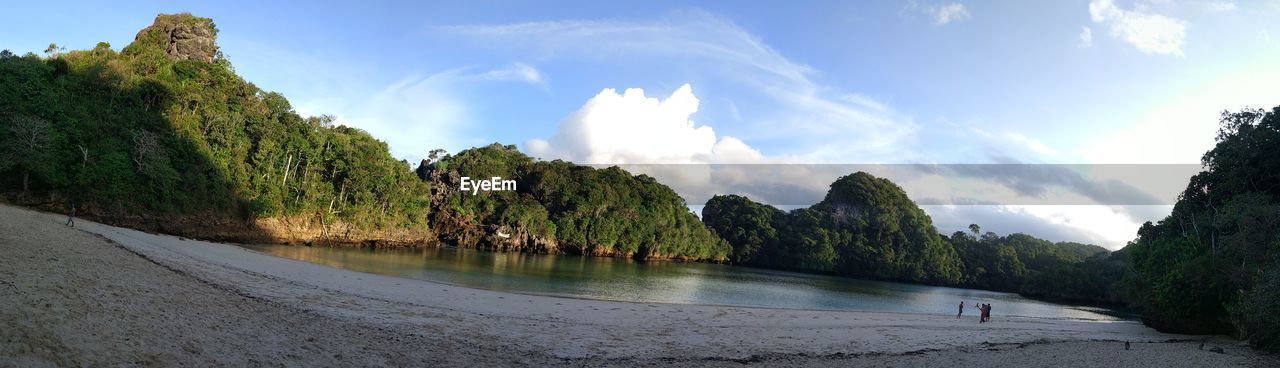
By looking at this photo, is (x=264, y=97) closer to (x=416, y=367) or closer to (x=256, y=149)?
(x=256, y=149)

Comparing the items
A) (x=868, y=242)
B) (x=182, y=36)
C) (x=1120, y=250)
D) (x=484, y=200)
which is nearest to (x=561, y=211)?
(x=484, y=200)

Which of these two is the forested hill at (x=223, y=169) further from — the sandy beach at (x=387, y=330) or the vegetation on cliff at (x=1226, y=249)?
the vegetation on cliff at (x=1226, y=249)

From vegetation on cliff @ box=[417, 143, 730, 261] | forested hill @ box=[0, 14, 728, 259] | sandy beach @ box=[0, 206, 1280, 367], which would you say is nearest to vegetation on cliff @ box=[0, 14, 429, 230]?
forested hill @ box=[0, 14, 728, 259]

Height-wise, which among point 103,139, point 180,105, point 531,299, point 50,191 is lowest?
point 531,299

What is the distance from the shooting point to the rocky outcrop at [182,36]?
58156 millimetres

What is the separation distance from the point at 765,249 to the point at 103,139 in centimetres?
10178

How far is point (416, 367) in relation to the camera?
31.4 ft

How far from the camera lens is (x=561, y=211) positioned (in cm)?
9731

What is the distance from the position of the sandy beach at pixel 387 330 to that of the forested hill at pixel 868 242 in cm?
8241

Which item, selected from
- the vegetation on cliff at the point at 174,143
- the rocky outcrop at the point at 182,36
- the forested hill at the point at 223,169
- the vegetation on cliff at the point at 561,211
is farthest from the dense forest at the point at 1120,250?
the rocky outcrop at the point at 182,36

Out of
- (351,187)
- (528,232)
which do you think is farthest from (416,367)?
(528,232)

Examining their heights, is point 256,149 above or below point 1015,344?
above

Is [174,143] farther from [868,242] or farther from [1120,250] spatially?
[1120,250]

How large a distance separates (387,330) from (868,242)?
11002 centimetres
